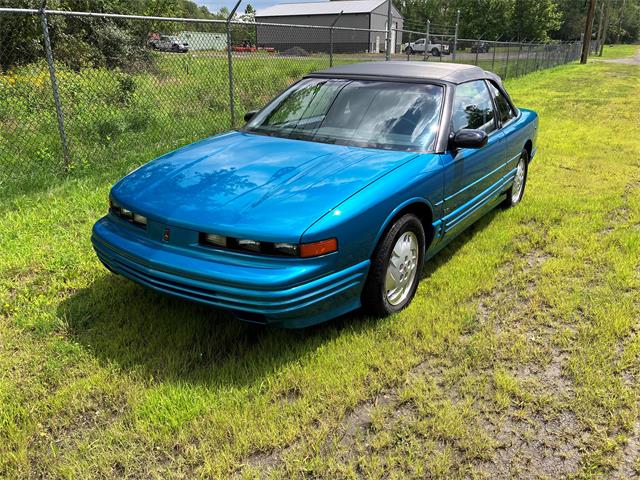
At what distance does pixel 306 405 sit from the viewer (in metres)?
2.53

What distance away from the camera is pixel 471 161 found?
157 inches

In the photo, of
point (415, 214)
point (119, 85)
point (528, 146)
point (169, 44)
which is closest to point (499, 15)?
point (169, 44)

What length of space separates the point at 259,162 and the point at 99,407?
1.69 m

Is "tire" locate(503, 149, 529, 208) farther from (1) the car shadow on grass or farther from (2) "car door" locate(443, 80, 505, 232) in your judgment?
(1) the car shadow on grass

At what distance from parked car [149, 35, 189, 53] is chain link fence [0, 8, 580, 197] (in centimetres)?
2

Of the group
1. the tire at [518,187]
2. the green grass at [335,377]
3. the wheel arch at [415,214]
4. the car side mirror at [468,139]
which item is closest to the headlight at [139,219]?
the green grass at [335,377]

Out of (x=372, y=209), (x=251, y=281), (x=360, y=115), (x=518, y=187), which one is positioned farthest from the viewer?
(x=518, y=187)

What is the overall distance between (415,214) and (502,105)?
2239 millimetres

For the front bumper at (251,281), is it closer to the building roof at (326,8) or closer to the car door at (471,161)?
the car door at (471,161)

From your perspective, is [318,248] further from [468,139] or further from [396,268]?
[468,139]

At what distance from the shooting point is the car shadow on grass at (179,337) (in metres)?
2.79

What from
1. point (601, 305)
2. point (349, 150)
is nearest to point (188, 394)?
point (349, 150)

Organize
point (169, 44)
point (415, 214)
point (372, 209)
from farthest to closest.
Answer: point (169, 44) < point (415, 214) < point (372, 209)

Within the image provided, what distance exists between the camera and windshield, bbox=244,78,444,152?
3.67 m
